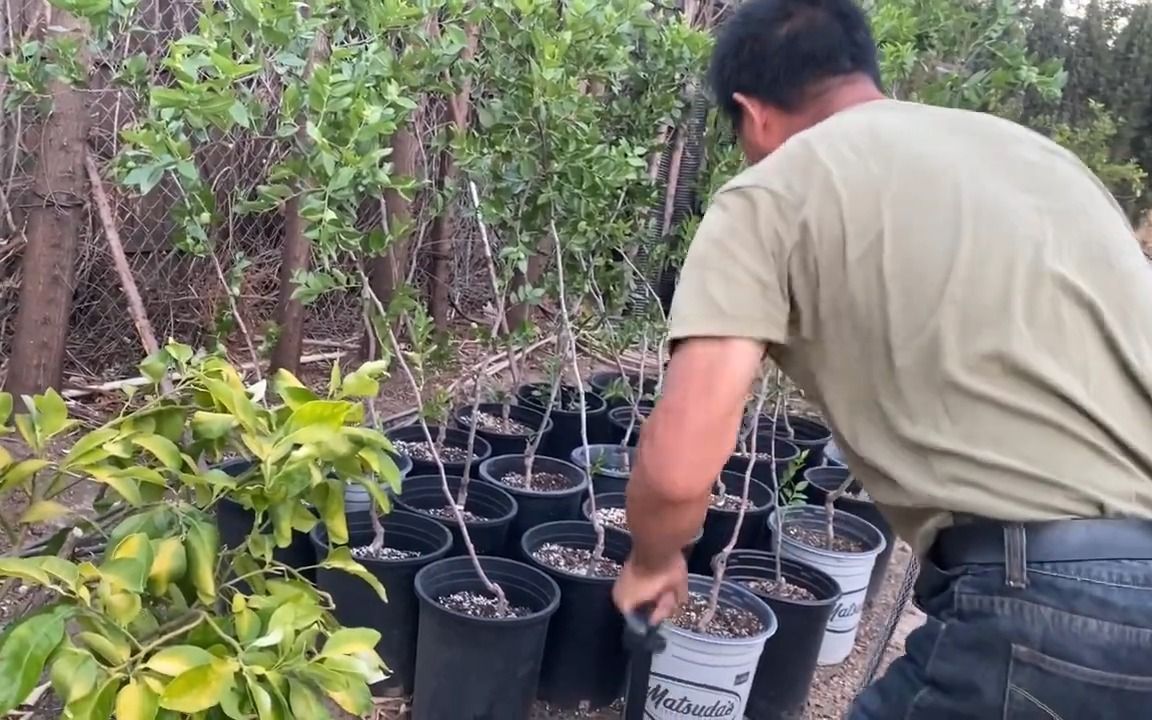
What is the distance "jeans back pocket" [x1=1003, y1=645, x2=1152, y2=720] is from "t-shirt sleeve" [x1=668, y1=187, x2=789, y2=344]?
54 centimetres

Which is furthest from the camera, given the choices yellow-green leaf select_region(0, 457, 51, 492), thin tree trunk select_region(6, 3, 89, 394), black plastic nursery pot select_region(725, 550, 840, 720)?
thin tree trunk select_region(6, 3, 89, 394)

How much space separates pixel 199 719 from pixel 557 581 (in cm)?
154

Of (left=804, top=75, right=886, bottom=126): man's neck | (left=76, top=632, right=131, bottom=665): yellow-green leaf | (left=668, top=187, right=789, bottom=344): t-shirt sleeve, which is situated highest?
(left=804, top=75, right=886, bottom=126): man's neck

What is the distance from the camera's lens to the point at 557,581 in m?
2.84

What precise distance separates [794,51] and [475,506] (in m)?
2.06

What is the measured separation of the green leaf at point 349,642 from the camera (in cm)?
146

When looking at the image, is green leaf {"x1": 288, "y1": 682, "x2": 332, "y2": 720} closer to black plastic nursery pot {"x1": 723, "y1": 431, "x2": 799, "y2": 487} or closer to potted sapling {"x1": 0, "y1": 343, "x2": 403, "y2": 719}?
potted sapling {"x1": 0, "y1": 343, "x2": 403, "y2": 719}

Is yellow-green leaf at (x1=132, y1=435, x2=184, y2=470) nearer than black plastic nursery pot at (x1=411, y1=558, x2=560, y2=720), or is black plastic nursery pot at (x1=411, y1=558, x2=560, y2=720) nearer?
yellow-green leaf at (x1=132, y1=435, x2=184, y2=470)

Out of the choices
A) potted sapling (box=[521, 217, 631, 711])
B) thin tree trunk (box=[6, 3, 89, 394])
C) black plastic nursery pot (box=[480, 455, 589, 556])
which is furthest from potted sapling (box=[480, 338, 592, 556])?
thin tree trunk (box=[6, 3, 89, 394])

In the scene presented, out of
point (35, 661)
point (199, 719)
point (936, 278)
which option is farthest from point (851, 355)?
A: point (35, 661)

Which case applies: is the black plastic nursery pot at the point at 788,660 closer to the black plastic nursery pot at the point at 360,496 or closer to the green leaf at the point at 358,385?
the black plastic nursery pot at the point at 360,496

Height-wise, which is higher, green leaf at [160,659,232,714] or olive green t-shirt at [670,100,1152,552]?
olive green t-shirt at [670,100,1152,552]

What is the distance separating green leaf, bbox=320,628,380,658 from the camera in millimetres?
1459

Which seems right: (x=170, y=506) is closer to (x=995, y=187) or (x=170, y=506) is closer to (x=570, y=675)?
(x=995, y=187)
